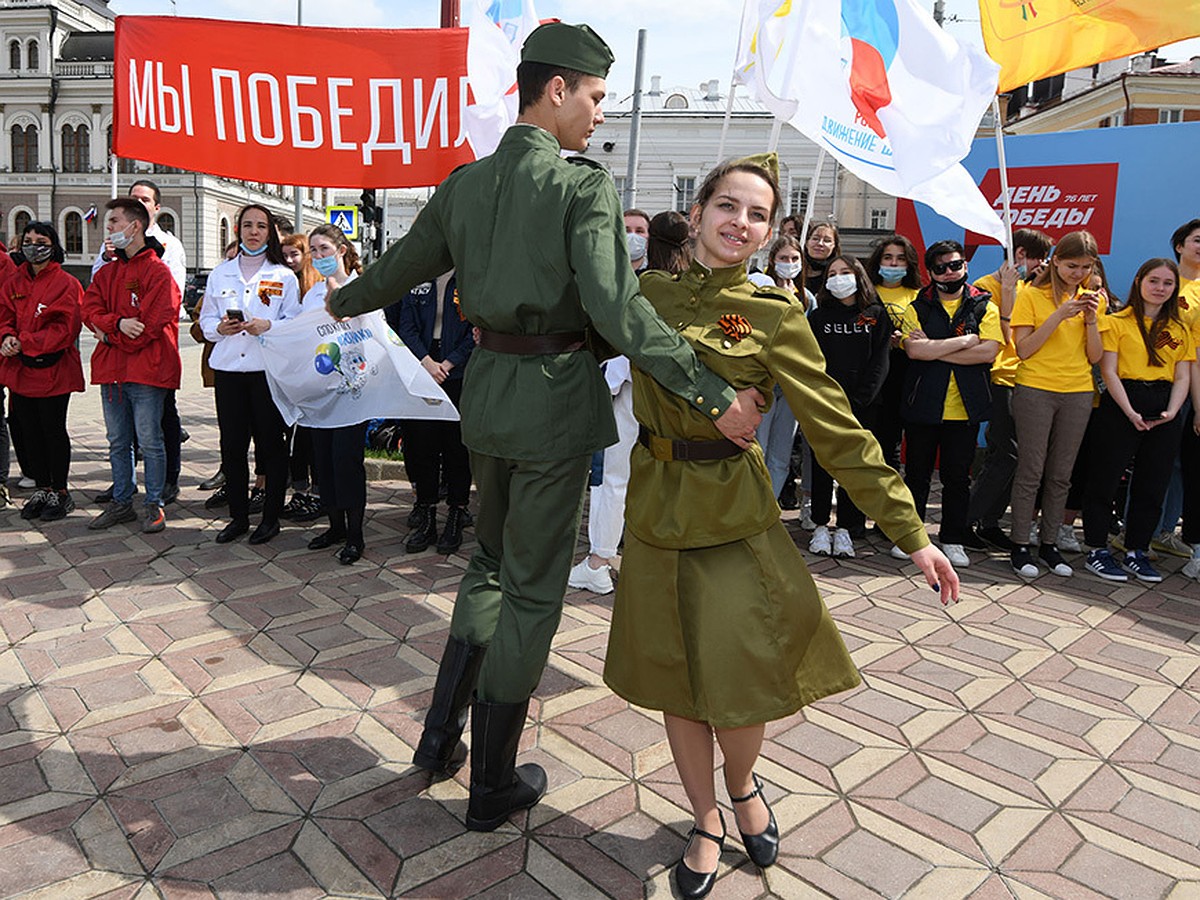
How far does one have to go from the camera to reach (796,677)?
2459 millimetres

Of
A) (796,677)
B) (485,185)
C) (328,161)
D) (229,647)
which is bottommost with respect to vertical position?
(229,647)

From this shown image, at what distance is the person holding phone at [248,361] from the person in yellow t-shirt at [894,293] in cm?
372

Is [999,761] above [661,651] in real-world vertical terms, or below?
below

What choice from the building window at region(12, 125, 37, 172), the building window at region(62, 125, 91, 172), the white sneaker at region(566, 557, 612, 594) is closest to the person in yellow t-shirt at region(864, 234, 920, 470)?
the white sneaker at region(566, 557, 612, 594)

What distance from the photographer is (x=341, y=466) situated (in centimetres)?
546

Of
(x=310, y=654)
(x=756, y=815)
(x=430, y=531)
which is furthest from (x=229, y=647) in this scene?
(x=756, y=815)

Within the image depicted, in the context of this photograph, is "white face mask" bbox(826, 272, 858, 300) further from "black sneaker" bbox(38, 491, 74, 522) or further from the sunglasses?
"black sneaker" bbox(38, 491, 74, 522)

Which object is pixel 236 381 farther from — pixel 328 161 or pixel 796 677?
pixel 796 677

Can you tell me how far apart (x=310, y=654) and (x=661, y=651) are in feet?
6.89

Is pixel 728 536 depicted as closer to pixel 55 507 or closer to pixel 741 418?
pixel 741 418

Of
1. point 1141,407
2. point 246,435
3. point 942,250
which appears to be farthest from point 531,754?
point 1141,407

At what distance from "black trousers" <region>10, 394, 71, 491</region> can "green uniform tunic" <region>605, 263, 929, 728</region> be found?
17.0ft

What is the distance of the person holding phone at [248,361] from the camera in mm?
5625

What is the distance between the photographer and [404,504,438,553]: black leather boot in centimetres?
560
